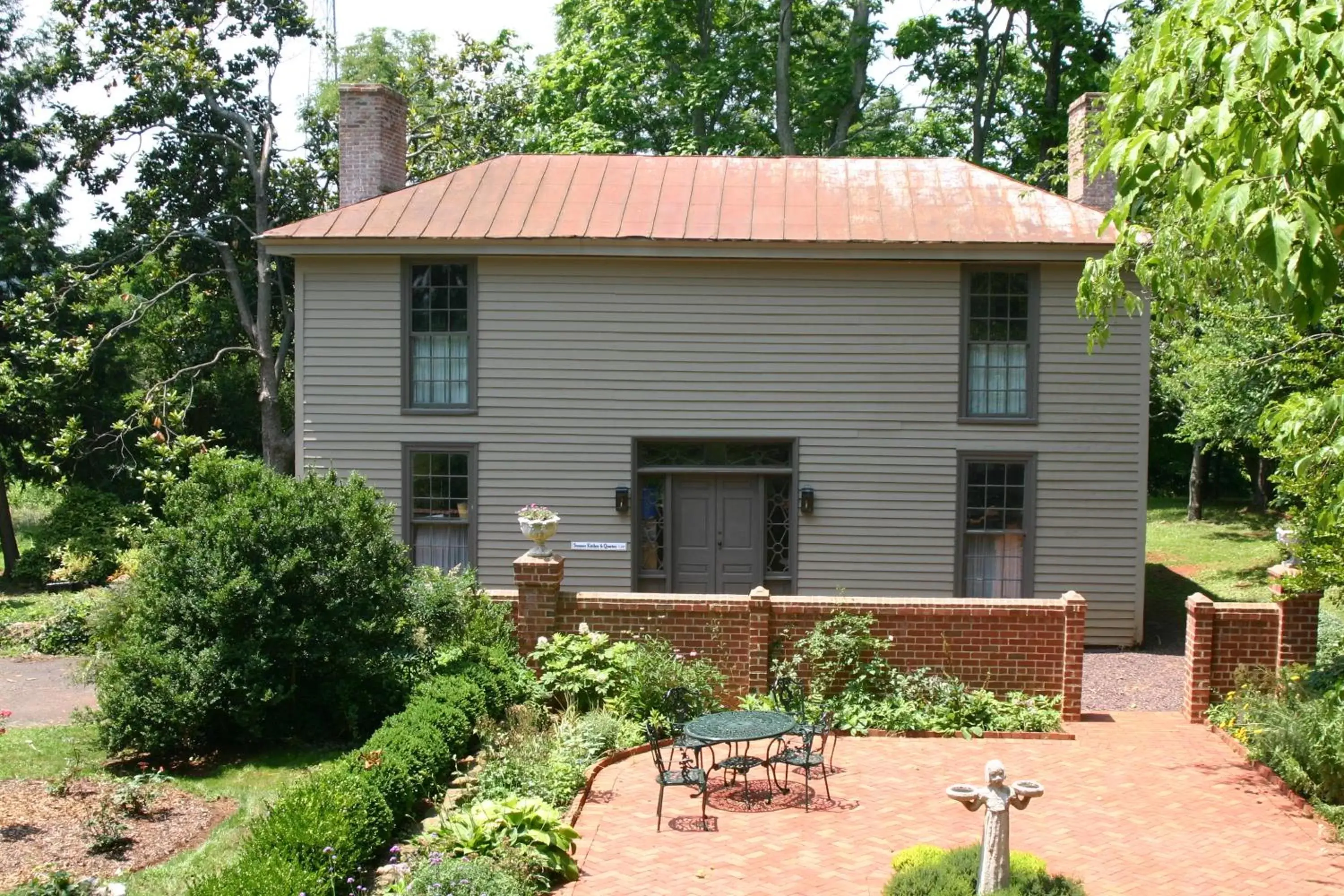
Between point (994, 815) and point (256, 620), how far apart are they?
6.65m

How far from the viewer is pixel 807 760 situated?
9281 millimetres

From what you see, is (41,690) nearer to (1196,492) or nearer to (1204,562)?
(1204,562)

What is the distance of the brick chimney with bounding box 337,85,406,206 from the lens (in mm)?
17312

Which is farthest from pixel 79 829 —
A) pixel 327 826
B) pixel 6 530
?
pixel 6 530

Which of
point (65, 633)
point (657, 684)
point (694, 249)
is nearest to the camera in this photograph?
point (657, 684)

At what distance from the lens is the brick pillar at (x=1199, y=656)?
11.9m

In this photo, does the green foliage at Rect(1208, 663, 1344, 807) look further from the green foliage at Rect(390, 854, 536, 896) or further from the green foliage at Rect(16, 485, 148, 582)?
the green foliage at Rect(16, 485, 148, 582)

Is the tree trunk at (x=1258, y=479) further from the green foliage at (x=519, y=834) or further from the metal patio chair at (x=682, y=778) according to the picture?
the green foliage at (x=519, y=834)

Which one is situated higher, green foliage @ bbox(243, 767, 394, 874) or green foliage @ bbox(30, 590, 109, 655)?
green foliage @ bbox(243, 767, 394, 874)

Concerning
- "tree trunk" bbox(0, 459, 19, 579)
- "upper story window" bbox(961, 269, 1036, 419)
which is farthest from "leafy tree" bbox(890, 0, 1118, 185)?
"tree trunk" bbox(0, 459, 19, 579)

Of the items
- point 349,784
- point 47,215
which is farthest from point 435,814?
point 47,215

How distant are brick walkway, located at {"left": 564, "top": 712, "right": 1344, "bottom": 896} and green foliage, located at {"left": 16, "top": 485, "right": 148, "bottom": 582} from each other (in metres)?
14.0

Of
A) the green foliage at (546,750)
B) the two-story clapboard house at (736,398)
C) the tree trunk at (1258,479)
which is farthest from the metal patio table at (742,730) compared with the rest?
the tree trunk at (1258,479)

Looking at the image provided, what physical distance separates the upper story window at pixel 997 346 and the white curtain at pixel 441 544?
666 centimetres
